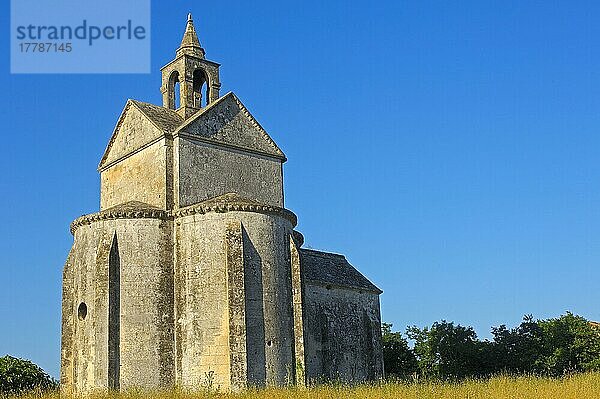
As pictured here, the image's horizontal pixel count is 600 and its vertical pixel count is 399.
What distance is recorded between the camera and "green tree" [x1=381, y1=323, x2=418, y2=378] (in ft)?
147

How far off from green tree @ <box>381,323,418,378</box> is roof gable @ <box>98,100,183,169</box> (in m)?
21.3

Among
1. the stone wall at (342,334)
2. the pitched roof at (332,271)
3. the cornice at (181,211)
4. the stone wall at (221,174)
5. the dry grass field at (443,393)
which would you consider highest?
the stone wall at (221,174)

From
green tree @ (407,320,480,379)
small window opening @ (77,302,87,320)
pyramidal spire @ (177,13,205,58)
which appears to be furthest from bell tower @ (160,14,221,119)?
green tree @ (407,320,480,379)

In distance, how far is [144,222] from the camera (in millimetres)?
27984

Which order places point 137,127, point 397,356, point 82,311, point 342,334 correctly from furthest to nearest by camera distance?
point 397,356, point 342,334, point 137,127, point 82,311

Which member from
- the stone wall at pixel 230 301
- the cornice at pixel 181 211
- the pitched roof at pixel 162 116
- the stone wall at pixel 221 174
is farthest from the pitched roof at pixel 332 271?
the pitched roof at pixel 162 116

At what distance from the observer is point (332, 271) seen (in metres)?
38.4

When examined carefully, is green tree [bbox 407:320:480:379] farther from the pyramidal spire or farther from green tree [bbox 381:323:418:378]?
the pyramidal spire

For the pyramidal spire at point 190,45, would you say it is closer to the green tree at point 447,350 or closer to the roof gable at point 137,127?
the roof gable at point 137,127

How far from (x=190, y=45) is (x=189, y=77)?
63.6 inches

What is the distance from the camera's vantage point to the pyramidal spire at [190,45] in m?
32.7

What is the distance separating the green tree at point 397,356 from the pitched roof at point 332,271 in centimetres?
725

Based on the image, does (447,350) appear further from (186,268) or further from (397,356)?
(186,268)

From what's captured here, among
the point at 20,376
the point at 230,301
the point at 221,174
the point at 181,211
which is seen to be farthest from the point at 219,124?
the point at 20,376
